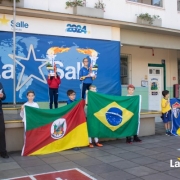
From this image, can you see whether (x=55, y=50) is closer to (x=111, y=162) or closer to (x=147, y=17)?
(x=147, y=17)

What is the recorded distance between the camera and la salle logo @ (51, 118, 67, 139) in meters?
6.69

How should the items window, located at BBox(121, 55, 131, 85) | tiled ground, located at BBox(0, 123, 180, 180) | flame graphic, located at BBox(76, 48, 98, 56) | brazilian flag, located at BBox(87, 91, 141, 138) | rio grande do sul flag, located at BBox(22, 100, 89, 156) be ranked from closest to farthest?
tiled ground, located at BBox(0, 123, 180, 180) < rio grande do sul flag, located at BBox(22, 100, 89, 156) < brazilian flag, located at BBox(87, 91, 141, 138) < flame graphic, located at BBox(76, 48, 98, 56) < window, located at BBox(121, 55, 131, 85)

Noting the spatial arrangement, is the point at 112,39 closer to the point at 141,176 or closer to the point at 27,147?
the point at 27,147

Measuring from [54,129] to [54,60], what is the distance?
372 cm

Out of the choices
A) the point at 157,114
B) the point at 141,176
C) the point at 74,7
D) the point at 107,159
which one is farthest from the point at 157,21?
the point at 141,176

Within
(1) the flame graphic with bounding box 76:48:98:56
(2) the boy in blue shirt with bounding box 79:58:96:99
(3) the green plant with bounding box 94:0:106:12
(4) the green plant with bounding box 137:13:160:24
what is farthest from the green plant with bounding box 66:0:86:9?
(4) the green plant with bounding box 137:13:160:24

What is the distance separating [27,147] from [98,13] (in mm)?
6244

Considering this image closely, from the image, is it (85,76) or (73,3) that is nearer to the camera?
(85,76)

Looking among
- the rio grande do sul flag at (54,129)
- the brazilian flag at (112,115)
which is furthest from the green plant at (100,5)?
the rio grande do sul flag at (54,129)

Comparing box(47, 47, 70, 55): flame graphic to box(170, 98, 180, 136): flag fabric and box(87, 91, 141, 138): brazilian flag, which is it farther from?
box(170, 98, 180, 136): flag fabric

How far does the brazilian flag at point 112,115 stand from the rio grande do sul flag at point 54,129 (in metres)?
0.35

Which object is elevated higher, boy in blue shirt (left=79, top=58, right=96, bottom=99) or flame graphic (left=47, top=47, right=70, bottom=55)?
flame graphic (left=47, top=47, right=70, bottom=55)

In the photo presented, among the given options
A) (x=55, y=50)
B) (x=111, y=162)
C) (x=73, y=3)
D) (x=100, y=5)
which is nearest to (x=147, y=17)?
(x=100, y=5)

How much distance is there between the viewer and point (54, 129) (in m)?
6.71
